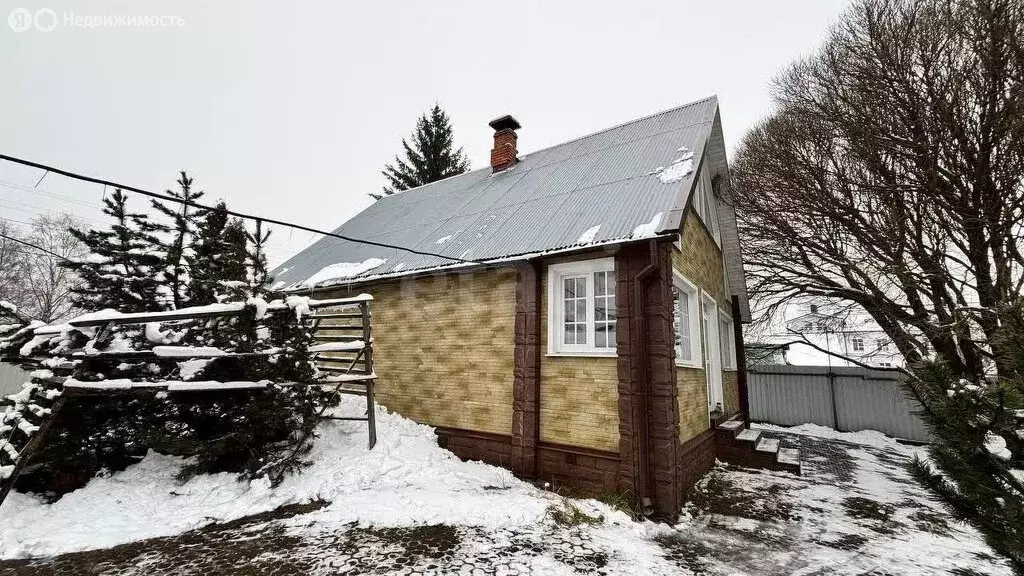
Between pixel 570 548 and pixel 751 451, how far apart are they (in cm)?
537

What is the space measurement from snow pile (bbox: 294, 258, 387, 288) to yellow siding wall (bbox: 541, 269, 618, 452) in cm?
426

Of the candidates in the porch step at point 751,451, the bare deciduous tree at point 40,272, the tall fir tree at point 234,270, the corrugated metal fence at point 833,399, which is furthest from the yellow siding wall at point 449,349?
the bare deciduous tree at point 40,272

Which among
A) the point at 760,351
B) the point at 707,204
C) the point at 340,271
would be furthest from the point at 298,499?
the point at 760,351

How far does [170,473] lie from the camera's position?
549 centimetres

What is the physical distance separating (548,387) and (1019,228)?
9.75 metres

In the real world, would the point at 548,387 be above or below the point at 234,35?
below

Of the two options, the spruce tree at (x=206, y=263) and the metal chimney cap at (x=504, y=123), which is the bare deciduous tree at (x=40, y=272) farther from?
the metal chimney cap at (x=504, y=123)

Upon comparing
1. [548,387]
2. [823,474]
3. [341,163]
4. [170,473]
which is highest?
[341,163]

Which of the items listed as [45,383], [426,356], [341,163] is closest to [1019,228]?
[426,356]

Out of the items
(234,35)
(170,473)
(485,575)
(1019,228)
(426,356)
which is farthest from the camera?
(234,35)

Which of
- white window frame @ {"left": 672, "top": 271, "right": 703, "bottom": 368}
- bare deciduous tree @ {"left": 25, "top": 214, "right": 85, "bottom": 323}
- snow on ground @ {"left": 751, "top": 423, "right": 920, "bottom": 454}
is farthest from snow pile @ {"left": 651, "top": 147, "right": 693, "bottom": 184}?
bare deciduous tree @ {"left": 25, "top": 214, "right": 85, "bottom": 323}

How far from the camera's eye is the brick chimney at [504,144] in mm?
11836

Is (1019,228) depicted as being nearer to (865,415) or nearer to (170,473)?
(865,415)

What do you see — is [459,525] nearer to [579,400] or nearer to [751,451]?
[579,400]
